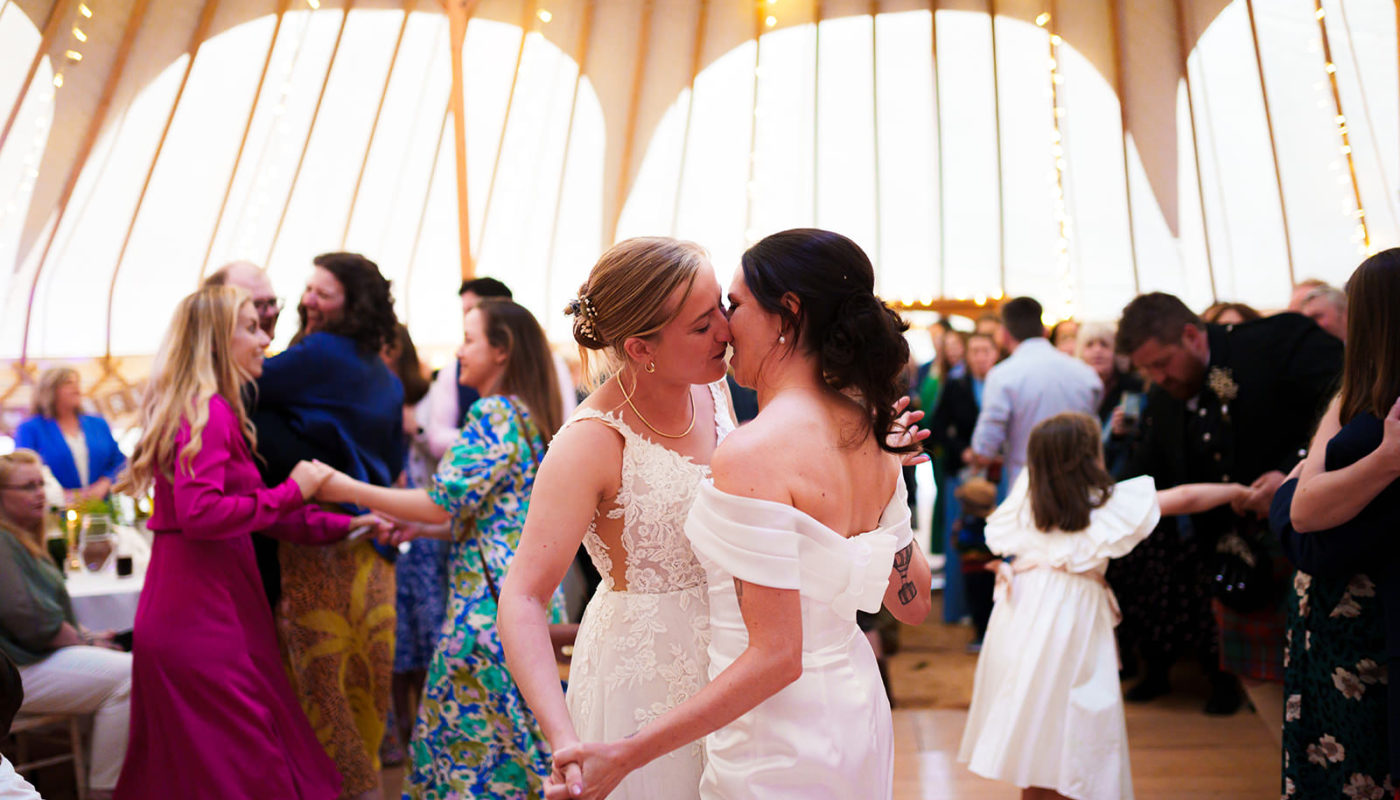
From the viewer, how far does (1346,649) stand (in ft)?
6.61

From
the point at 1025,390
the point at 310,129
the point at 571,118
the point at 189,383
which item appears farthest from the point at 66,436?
the point at 571,118

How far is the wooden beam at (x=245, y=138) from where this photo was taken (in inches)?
365

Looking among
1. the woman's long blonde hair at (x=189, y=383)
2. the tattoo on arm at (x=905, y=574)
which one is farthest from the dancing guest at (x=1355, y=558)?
the woman's long blonde hair at (x=189, y=383)

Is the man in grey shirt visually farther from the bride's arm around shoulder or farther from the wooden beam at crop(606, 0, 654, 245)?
the wooden beam at crop(606, 0, 654, 245)

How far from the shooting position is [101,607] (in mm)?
3033

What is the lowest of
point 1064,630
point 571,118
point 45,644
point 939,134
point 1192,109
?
point 1064,630

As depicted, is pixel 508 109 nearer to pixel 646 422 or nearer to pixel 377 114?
pixel 377 114

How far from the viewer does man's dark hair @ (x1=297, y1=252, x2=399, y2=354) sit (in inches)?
109

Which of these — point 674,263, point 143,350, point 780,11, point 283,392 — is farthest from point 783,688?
point 780,11

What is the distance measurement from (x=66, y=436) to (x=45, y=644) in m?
2.71

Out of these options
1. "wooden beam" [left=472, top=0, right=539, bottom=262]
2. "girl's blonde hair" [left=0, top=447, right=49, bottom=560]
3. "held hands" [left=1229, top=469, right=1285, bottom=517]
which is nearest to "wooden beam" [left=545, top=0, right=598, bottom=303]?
"wooden beam" [left=472, top=0, right=539, bottom=262]

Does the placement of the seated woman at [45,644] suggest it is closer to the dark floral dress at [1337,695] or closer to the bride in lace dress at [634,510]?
the bride in lace dress at [634,510]

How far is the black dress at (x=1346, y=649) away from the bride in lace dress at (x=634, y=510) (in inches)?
47.9

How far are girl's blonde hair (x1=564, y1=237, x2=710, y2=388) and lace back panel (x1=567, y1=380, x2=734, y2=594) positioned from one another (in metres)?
0.14
